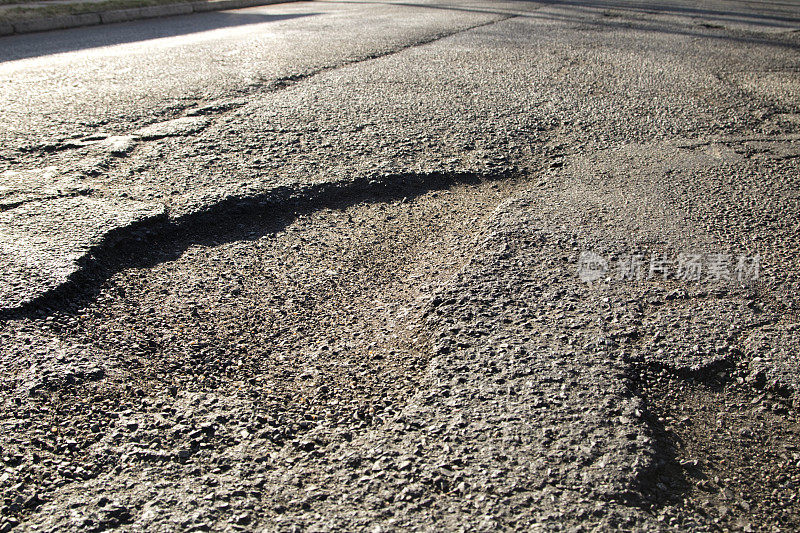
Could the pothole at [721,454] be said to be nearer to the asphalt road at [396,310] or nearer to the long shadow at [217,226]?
the asphalt road at [396,310]

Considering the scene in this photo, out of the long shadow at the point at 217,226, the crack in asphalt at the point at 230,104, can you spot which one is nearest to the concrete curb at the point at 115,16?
the crack in asphalt at the point at 230,104

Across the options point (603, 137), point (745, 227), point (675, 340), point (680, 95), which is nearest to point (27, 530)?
point (675, 340)

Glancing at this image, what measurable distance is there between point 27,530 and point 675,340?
1.76 metres

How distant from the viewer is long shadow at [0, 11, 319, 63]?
21.0ft

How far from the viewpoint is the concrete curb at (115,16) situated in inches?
312

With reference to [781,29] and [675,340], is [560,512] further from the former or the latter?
[781,29]

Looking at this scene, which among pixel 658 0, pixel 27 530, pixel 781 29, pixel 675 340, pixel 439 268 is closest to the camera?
pixel 27 530

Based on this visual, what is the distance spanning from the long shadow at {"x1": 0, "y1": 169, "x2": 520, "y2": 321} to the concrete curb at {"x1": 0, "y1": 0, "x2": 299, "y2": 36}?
6909 mm

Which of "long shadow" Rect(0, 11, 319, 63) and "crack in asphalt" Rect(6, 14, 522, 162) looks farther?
"long shadow" Rect(0, 11, 319, 63)

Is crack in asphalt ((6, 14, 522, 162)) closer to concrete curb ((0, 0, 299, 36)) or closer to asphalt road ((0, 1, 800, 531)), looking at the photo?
asphalt road ((0, 1, 800, 531))

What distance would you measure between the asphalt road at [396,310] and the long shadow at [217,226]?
1 centimetres

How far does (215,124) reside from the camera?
371cm

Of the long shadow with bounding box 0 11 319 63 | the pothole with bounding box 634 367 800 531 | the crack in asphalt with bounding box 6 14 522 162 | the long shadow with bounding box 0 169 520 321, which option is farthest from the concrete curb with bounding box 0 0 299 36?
the pothole with bounding box 634 367 800 531

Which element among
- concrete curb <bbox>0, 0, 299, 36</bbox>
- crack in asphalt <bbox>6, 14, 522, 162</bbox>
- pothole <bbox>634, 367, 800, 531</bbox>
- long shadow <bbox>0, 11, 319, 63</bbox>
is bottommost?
pothole <bbox>634, 367, 800, 531</bbox>
